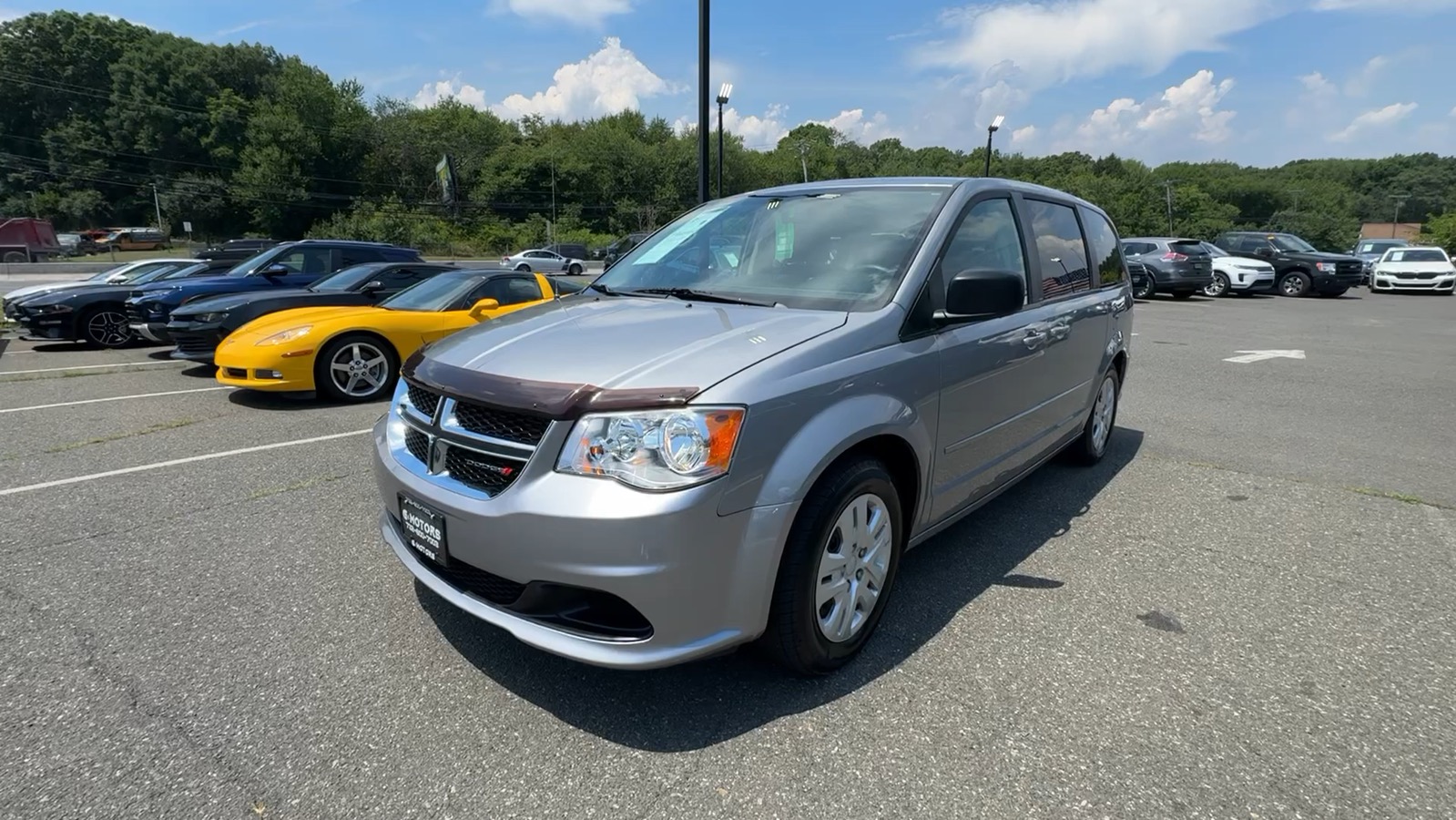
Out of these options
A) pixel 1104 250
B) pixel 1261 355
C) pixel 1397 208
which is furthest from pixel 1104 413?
pixel 1397 208

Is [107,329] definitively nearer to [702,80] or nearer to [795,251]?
[702,80]

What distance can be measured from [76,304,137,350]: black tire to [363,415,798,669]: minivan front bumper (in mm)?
11680

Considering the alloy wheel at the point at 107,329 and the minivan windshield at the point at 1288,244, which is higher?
the minivan windshield at the point at 1288,244

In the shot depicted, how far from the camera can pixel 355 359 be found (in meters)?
7.16

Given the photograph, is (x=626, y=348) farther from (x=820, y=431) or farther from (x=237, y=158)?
(x=237, y=158)

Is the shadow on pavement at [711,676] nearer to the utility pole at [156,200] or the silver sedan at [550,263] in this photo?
the silver sedan at [550,263]

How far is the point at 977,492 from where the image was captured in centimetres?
338

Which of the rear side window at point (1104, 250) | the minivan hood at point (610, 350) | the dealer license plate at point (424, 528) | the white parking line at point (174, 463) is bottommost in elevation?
the white parking line at point (174, 463)

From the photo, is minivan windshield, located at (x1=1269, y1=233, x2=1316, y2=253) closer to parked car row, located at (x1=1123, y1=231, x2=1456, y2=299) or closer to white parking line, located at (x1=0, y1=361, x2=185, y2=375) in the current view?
parked car row, located at (x1=1123, y1=231, x2=1456, y2=299)

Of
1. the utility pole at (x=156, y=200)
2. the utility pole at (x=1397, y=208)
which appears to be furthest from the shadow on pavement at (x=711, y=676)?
the utility pole at (x=1397, y=208)

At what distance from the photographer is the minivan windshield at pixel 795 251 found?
2961 mm

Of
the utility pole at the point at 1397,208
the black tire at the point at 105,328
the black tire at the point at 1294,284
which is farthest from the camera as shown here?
the utility pole at the point at 1397,208

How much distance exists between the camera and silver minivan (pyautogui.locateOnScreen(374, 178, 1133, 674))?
2111 millimetres

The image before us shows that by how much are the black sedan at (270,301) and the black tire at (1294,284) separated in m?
23.5
